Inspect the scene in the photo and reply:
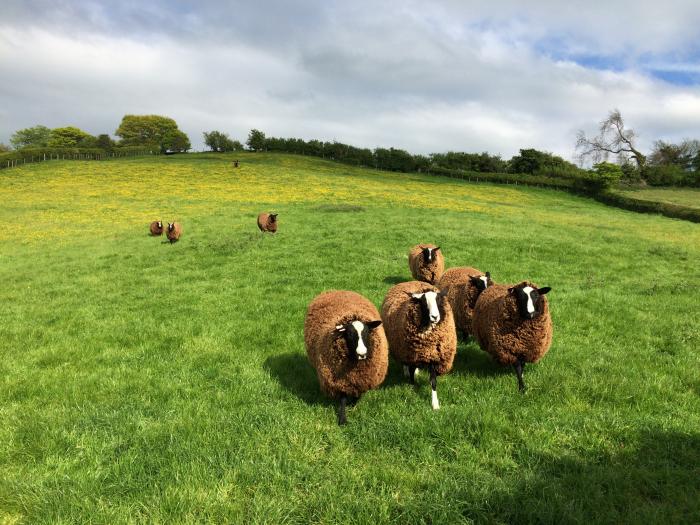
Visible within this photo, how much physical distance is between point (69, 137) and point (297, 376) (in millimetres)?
138432

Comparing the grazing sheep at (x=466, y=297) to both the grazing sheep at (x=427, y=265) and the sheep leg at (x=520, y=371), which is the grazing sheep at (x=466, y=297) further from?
the grazing sheep at (x=427, y=265)

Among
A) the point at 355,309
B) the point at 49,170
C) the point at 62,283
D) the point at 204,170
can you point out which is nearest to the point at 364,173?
the point at 204,170

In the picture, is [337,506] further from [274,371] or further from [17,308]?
[17,308]

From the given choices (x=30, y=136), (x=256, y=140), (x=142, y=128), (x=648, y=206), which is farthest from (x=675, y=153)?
(x=30, y=136)

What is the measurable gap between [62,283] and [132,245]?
7431 millimetres

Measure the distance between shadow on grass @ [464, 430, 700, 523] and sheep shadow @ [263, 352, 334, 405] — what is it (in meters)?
2.79

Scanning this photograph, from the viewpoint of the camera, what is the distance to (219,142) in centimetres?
9756

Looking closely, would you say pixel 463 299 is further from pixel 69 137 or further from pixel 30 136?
pixel 30 136

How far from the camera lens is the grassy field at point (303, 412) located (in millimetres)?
3959

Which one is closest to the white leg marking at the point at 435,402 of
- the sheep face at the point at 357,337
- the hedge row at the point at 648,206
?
the sheep face at the point at 357,337

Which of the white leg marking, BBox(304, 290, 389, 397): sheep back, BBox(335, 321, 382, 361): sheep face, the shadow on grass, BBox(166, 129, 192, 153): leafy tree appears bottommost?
the white leg marking

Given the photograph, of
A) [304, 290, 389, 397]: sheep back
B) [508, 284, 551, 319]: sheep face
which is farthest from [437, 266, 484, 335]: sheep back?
[304, 290, 389, 397]: sheep back

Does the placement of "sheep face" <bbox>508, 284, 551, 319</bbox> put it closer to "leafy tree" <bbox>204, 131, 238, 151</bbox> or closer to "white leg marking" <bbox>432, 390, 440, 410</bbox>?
"white leg marking" <bbox>432, 390, 440, 410</bbox>

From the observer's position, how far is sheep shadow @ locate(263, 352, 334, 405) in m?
6.14
